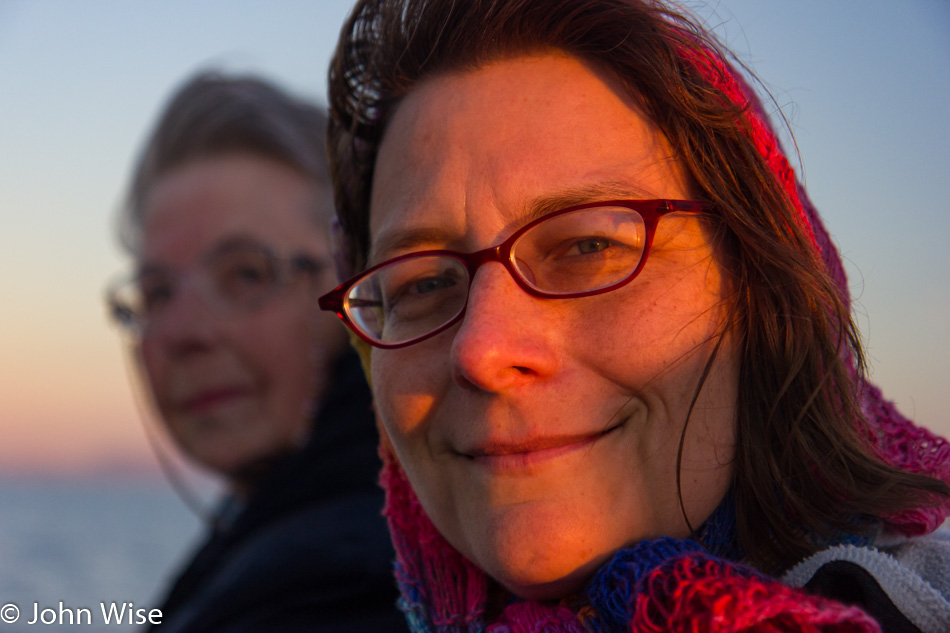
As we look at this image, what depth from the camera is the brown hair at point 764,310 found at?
131 cm

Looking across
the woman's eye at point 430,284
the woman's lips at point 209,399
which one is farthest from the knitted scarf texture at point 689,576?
the woman's lips at point 209,399

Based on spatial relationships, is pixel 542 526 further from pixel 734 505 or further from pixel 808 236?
pixel 808 236

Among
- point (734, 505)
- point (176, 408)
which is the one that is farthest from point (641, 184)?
point (176, 408)

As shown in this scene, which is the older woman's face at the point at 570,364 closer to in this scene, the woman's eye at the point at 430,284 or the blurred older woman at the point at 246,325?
the woman's eye at the point at 430,284

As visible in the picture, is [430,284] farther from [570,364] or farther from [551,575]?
[551,575]

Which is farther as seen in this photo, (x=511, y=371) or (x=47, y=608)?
(x=47, y=608)

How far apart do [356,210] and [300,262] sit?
1.46 meters

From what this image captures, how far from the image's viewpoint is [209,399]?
10.8ft

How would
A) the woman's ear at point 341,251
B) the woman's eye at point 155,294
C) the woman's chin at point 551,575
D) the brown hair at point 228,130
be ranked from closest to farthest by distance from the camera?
the woman's chin at point 551,575
the woman's ear at point 341,251
the woman's eye at point 155,294
the brown hair at point 228,130

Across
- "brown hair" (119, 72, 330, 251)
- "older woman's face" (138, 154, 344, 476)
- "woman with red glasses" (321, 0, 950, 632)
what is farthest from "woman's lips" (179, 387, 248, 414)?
"woman with red glasses" (321, 0, 950, 632)

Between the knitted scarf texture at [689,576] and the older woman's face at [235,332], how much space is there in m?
1.50

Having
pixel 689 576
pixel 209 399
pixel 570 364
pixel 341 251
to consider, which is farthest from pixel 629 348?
pixel 209 399

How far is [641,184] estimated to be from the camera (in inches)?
52.8

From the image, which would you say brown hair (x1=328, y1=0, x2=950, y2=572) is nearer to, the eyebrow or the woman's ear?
the eyebrow
